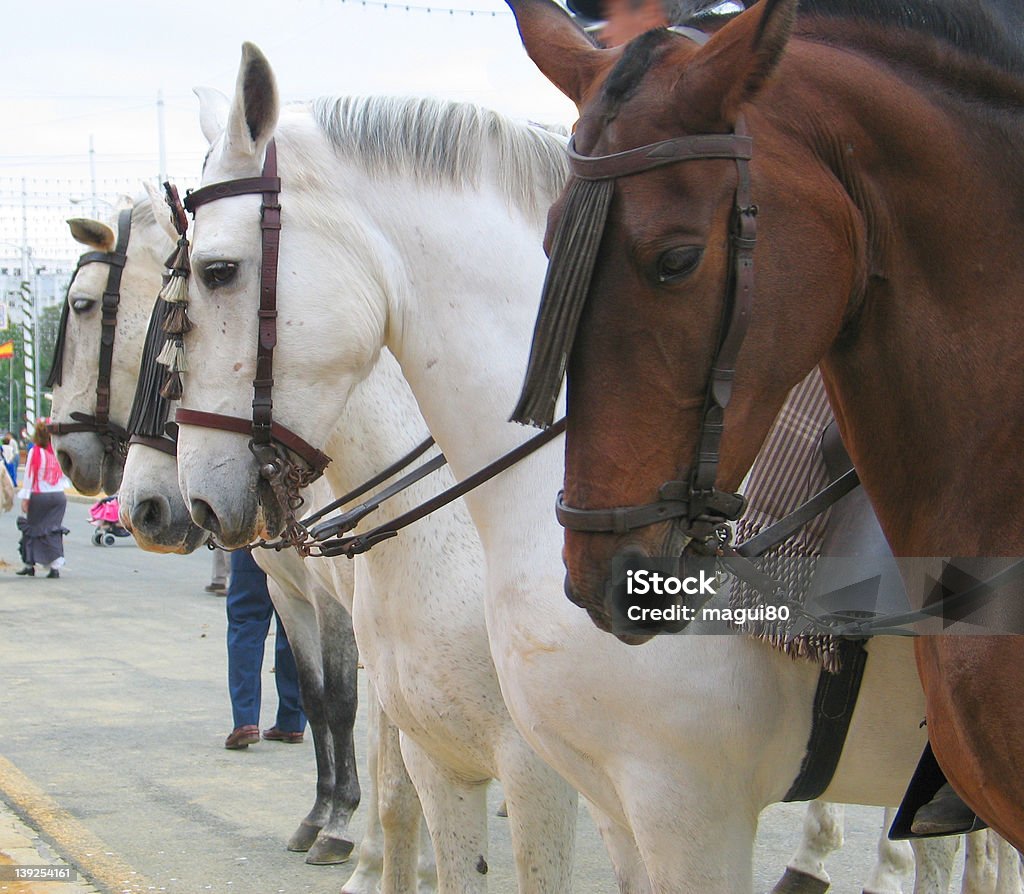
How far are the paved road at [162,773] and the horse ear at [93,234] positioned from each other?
8.28ft

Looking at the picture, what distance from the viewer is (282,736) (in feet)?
24.5

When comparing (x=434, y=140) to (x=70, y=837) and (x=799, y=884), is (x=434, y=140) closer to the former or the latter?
(x=799, y=884)

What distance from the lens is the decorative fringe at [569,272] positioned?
62.8 inches

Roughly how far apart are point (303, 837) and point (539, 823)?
2.89 metres

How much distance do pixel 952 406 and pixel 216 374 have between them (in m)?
1.63

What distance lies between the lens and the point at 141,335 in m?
4.94

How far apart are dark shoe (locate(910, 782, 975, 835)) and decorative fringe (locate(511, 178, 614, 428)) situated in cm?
98

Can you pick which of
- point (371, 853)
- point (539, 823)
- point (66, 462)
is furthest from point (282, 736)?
point (539, 823)

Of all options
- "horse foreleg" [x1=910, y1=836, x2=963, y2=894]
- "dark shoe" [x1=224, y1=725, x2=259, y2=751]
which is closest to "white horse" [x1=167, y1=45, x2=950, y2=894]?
"horse foreleg" [x1=910, y1=836, x2=963, y2=894]

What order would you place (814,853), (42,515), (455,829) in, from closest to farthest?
(455,829) < (814,853) < (42,515)

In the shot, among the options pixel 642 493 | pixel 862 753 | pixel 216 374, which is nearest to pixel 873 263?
pixel 642 493

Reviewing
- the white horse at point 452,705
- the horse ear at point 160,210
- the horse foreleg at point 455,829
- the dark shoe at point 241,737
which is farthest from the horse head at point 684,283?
the dark shoe at point 241,737

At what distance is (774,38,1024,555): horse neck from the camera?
1673 mm

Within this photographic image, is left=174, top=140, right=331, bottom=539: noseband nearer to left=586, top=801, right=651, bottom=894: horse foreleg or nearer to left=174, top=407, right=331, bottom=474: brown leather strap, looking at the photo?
left=174, top=407, right=331, bottom=474: brown leather strap
